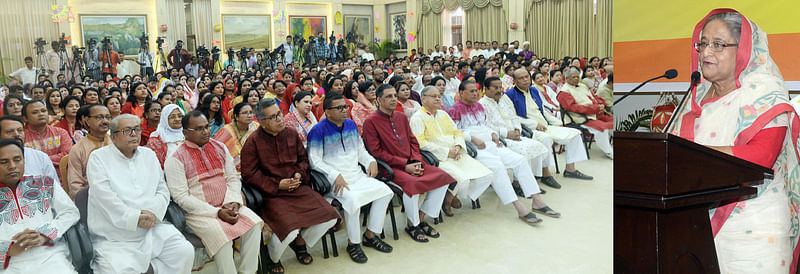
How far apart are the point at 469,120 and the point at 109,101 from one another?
2815mm

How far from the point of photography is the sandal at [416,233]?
3.40 meters

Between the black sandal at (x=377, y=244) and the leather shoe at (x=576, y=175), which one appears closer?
the black sandal at (x=377, y=244)

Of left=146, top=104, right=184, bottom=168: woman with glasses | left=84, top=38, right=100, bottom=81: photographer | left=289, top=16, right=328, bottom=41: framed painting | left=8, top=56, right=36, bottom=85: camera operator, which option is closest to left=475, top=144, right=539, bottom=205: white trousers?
left=146, top=104, right=184, bottom=168: woman with glasses

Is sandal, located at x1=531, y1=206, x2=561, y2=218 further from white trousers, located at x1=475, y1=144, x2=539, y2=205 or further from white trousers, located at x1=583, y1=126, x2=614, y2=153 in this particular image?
white trousers, located at x1=583, y1=126, x2=614, y2=153

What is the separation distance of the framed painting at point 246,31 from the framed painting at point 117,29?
217 cm

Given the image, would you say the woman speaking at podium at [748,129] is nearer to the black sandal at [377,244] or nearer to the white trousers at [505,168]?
the black sandal at [377,244]

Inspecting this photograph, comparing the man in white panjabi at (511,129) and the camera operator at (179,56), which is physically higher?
the camera operator at (179,56)

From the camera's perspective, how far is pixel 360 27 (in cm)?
1806

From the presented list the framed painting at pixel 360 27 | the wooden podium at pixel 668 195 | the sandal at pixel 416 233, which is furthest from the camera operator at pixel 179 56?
the wooden podium at pixel 668 195

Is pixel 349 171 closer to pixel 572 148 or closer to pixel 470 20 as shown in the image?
pixel 572 148

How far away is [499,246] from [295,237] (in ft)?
3.93

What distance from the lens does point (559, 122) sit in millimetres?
5133

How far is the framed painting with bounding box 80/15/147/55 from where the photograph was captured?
45.3 feet

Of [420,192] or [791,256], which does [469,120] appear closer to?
[420,192]
